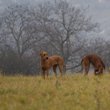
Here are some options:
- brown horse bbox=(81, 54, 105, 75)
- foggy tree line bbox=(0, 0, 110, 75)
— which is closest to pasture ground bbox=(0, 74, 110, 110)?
brown horse bbox=(81, 54, 105, 75)

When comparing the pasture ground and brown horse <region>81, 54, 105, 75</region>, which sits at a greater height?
the pasture ground

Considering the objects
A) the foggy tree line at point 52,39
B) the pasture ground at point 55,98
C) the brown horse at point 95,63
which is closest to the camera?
the pasture ground at point 55,98

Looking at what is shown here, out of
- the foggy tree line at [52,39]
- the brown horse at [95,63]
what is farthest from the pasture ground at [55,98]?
the foggy tree line at [52,39]

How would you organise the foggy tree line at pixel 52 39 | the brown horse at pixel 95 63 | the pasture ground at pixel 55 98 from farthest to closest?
the foggy tree line at pixel 52 39
the brown horse at pixel 95 63
the pasture ground at pixel 55 98

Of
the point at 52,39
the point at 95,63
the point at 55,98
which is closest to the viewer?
the point at 55,98

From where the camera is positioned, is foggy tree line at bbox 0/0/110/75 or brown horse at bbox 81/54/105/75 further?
foggy tree line at bbox 0/0/110/75

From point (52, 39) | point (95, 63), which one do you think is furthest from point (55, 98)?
point (52, 39)

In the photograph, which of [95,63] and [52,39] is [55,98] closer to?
[95,63]

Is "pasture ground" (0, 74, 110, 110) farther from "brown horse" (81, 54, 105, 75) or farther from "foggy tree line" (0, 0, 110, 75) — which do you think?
"foggy tree line" (0, 0, 110, 75)

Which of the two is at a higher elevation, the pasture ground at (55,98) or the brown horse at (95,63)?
the pasture ground at (55,98)

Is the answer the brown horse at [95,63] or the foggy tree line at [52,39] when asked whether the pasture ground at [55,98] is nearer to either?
the brown horse at [95,63]

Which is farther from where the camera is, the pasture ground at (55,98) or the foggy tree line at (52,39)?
the foggy tree line at (52,39)

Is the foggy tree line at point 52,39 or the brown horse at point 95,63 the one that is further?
the foggy tree line at point 52,39

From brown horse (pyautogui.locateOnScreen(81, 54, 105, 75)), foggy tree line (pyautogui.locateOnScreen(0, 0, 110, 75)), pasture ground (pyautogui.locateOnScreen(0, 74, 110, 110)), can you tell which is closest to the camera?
pasture ground (pyautogui.locateOnScreen(0, 74, 110, 110))
